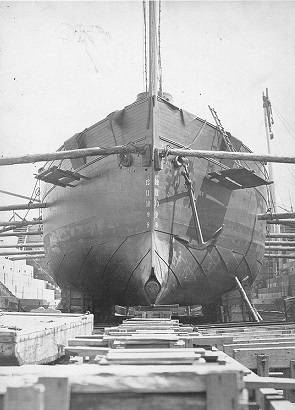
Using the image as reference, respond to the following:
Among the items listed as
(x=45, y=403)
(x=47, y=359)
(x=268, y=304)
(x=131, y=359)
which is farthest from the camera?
(x=268, y=304)

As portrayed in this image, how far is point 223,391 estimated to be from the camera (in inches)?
64.6

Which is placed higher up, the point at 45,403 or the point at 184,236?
the point at 184,236

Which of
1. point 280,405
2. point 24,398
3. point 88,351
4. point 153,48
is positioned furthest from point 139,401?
point 153,48

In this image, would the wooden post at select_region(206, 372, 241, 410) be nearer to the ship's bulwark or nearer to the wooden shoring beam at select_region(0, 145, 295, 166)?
the ship's bulwark

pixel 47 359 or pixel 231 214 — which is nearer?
pixel 47 359

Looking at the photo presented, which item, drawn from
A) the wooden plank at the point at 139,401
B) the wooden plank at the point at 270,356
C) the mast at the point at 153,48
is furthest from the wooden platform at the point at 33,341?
the mast at the point at 153,48

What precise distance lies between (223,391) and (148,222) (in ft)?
21.7

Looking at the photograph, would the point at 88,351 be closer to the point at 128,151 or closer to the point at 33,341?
the point at 33,341

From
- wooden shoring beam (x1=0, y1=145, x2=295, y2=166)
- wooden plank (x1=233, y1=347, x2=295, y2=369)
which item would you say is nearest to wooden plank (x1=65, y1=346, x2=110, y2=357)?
wooden plank (x1=233, y1=347, x2=295, y2=369)

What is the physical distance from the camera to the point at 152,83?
9703 millimetres

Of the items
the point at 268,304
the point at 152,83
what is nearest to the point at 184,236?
the point at 152,83

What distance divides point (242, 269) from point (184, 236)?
2.67 metres

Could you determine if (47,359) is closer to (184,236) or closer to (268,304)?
(184,236)

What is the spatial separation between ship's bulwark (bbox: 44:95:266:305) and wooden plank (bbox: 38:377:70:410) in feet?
20.4
